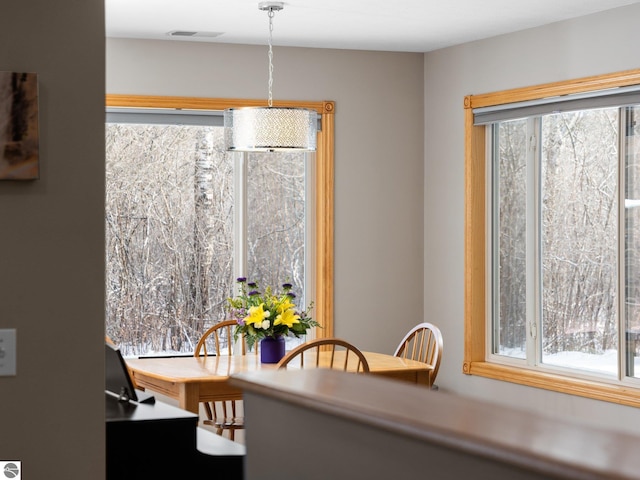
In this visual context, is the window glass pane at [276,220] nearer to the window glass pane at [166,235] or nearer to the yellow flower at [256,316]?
the window glass pane at [166,235]

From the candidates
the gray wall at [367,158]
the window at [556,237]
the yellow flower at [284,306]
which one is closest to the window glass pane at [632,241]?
the window at [556,237]

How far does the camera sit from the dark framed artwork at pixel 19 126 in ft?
6.30

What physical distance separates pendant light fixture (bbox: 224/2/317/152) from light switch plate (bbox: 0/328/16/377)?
2583mm

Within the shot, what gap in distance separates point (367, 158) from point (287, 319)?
169 cm

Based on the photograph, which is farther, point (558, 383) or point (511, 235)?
point (511, 235)

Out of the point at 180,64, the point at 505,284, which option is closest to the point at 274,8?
the point at 180,64

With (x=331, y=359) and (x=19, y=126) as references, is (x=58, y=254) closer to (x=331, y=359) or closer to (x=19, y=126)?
(x=19, y=126)

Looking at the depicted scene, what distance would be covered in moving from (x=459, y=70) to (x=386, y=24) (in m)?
0.79

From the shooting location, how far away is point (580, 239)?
4977 mm

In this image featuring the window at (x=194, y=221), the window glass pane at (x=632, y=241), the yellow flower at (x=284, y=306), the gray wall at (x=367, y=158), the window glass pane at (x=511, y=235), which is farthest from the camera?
the gray wall at (x=367, y=158)

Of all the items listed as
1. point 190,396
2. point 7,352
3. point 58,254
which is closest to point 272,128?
point 190,396

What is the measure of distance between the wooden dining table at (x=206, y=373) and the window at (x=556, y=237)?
92cm

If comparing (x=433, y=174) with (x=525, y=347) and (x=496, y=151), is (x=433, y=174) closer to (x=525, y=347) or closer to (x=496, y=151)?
(x=496, y=151)

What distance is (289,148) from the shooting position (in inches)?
174
